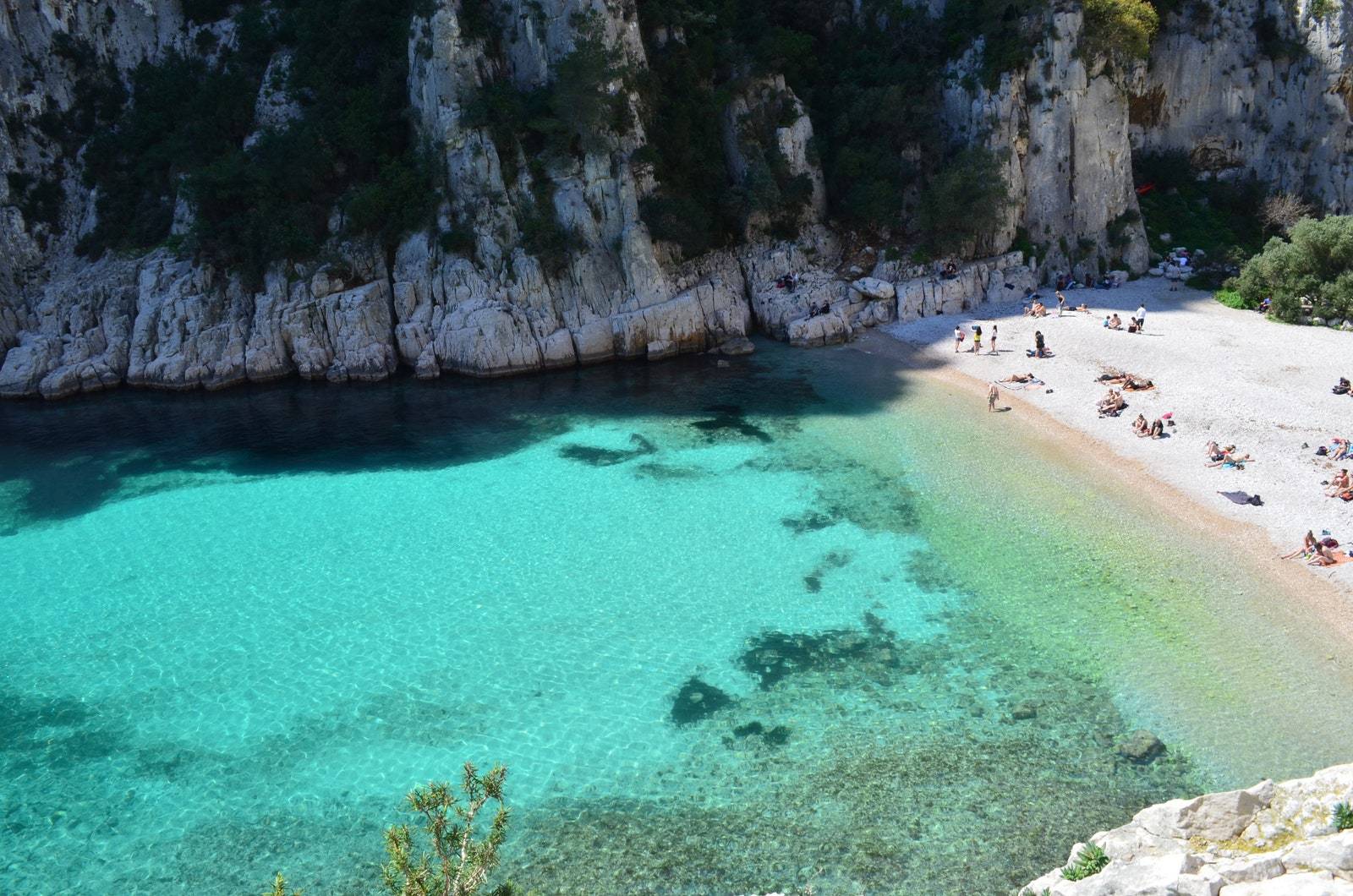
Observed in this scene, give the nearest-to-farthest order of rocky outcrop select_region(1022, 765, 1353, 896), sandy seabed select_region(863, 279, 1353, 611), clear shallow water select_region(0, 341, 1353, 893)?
1. rocky outcrop select_region(1022, 765, 1353, 896)
2. clear shallow water select_region(0, 341, 1353, 893)
3. sandy seabed select_region(863, 279, 1353, 611)

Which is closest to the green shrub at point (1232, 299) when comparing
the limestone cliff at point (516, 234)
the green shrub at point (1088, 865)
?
the limestone cliff at point (516, 234)

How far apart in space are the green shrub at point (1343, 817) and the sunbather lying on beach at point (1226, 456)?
1833cm

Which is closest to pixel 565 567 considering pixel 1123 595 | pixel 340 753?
pixel 340 753

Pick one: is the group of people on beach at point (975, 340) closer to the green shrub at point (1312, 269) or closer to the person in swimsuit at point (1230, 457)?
the person in swimsuit at point (1230, 457)

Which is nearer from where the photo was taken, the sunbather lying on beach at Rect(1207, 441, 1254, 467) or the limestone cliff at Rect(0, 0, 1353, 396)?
the sunbather lying on beach at Rect(1207, 441, 1254, 467)

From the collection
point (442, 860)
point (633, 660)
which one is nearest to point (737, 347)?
point (633, 660)

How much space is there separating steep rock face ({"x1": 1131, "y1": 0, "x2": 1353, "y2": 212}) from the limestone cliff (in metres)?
0.18

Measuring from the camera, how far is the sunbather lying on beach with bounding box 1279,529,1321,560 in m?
20.2

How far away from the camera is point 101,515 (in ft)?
86.0

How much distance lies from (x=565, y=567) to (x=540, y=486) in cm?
519

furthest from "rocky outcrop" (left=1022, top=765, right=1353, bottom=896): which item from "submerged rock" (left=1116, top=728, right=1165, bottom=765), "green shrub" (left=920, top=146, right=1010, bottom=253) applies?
"green shrub" (left=920, top=146, right=1010, bottom=253)

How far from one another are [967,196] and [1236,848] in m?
34.4

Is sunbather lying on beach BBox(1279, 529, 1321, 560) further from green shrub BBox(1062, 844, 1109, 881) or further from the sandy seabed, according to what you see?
green shrub BBox(1062, 844, 1109, 881)

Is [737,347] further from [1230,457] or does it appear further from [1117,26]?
[1117,26]
